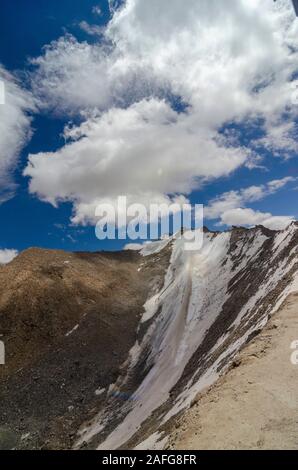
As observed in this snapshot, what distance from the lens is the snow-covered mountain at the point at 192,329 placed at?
21.0 meters

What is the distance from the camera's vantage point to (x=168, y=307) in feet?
155

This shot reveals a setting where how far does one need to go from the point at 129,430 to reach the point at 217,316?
14816 mm

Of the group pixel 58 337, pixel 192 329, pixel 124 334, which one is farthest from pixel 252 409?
pixel 58 337

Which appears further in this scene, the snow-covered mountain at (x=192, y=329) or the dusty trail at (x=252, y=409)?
the snow-covered mountain at (x=192, y=329)

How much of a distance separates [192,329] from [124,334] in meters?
10.4

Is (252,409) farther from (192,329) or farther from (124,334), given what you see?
(124,334)

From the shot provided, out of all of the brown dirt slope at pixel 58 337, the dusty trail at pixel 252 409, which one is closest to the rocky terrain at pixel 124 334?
the brown dirt slope at pixel 58 337

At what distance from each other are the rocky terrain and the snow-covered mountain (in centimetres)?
13

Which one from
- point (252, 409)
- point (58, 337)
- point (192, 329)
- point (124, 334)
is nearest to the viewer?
point (252, 409)

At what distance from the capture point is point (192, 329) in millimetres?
37188

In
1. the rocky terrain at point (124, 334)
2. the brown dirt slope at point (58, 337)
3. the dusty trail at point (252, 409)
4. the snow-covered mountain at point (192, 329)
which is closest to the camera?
the dusty trail at point (252, 409)

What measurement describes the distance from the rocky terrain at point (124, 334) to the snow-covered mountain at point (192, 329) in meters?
0.13

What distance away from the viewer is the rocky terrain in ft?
78.1

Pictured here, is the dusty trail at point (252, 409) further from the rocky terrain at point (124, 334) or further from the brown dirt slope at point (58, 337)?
the brown dirt slope at point (58, 337)
